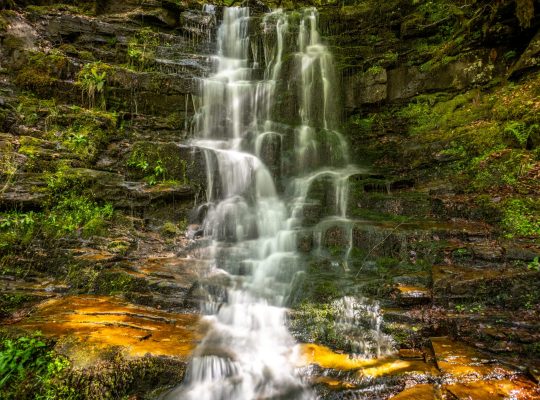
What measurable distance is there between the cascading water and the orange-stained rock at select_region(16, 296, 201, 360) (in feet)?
1.25

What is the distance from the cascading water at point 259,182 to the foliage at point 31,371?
140cm

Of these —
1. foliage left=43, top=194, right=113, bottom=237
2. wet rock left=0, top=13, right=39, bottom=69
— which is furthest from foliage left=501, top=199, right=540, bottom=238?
wet rock left=0, top=13, right=39, bottom=69

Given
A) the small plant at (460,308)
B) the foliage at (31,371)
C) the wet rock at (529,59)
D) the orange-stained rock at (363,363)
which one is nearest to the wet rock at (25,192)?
the foliage at (31,371)

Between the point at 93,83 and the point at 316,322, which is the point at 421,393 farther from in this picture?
the point at 93,83

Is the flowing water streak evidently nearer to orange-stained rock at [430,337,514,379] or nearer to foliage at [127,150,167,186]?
foliage at [127,150,167,186]

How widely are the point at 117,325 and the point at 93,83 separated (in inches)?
341

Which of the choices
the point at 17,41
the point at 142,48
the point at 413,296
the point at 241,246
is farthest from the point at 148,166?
the point at 413,296

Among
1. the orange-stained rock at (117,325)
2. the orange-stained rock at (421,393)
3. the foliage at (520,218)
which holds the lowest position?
the orange-stained rock at (421,393)

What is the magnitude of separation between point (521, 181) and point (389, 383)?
549cm

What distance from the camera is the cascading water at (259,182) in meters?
4.65

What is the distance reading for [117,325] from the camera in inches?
191

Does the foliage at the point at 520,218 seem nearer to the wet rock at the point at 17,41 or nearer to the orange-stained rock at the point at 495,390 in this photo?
the orange-stained rock at the point at 495,390

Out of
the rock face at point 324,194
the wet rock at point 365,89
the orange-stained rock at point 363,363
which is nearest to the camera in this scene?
the orange-stained rock at point 363,363

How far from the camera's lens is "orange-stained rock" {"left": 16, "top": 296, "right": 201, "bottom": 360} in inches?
174
